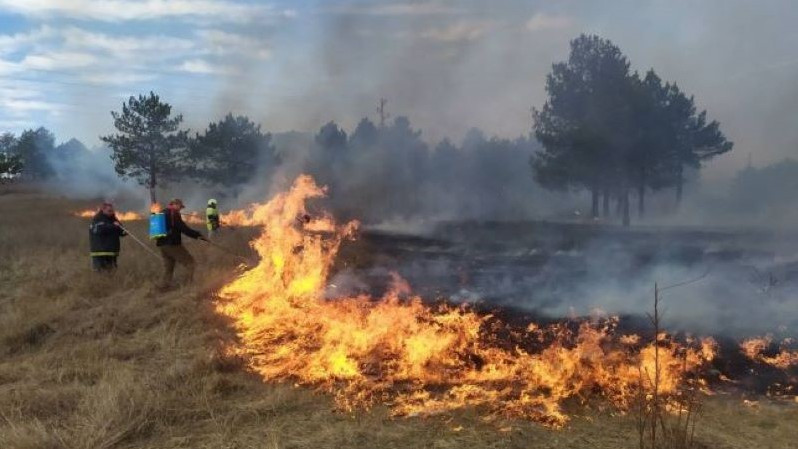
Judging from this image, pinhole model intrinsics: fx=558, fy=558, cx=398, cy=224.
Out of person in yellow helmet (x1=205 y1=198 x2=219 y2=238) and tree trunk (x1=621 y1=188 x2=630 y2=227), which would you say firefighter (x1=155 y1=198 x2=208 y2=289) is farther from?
tree trunk (x1=621 y1=188 x2=630 y2=227)

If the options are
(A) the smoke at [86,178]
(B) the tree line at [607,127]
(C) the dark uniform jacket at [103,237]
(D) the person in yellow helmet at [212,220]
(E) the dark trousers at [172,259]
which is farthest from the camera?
(A) the smoke at [86,178]

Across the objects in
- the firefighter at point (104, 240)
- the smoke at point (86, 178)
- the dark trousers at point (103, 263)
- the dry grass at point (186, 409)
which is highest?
the smoke at point (86, 178)

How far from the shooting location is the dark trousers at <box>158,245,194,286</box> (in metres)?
10.1

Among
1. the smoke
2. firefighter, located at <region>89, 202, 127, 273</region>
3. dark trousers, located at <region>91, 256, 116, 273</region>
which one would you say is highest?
the smoke

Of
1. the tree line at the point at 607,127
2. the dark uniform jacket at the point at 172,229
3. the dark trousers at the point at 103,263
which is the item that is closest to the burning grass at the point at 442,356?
the dark uniform jacket at the point at 172,229

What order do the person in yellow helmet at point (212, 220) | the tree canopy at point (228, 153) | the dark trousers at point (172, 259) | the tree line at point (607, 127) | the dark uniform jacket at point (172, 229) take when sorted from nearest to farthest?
the dark uniform jacket at point (172, 229)
the dark trousers at point (172, 259)
the person in yellow helmet at point (212, 220)
the tree line at point (607, 127)
the tree canopy at point (228, 153)

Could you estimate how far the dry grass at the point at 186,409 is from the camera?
13.6 feet

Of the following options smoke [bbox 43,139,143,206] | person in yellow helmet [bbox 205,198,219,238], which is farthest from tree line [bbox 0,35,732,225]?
smoke [bbox 43,139,143,206]

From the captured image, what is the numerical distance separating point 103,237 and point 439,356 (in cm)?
748

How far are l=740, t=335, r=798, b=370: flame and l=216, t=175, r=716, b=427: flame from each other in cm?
39

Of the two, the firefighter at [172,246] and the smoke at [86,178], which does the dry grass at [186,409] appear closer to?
the firefighter at [172,246]

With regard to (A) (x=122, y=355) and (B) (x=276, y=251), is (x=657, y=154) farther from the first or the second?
(A) (x=122, y=355)

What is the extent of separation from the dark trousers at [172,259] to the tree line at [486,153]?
26.0ft

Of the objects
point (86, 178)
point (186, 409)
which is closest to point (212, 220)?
point (186, 409)
